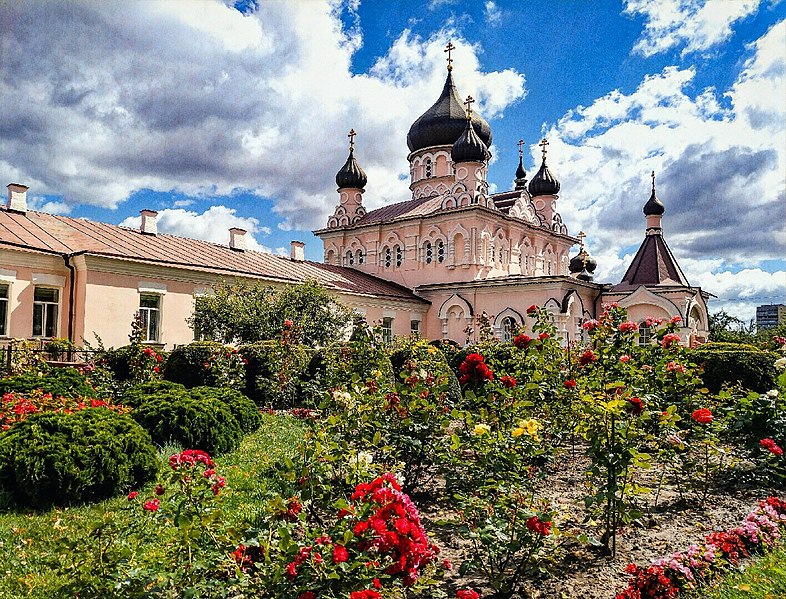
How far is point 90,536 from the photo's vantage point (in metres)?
3.12

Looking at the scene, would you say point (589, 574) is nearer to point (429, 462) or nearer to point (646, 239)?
point (429, 462)

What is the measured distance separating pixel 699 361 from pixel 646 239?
53.1 ft

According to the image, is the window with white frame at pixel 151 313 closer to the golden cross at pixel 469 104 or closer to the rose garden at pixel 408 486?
Answer: the rose garden at pixel 408 486

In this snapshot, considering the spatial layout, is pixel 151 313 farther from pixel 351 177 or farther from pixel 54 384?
pixel 351 177

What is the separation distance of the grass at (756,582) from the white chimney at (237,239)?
19.9 meters

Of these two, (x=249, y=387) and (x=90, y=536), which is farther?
(x=249, y=387)

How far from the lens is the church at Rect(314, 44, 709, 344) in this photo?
21828 mm

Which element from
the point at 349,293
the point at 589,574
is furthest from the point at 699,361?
the point at 349,293

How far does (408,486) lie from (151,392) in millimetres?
4380

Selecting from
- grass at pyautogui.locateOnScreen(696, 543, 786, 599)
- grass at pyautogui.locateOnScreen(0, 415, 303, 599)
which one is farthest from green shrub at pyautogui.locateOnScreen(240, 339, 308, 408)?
grass at pyautogui.locateOnScreen(696, 543, 786, 599)

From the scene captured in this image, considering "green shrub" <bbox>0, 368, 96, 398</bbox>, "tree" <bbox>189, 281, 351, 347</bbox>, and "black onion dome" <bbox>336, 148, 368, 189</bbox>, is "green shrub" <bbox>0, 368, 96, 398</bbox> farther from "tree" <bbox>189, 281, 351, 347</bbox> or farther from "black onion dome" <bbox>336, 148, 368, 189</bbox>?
"black onion dome" <bbox>336, 148, 368, 189</bbox>

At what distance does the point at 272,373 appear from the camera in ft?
38.4

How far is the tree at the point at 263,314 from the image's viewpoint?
15609mm

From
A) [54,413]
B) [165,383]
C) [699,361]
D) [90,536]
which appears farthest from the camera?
[699,361]
